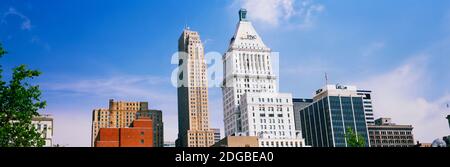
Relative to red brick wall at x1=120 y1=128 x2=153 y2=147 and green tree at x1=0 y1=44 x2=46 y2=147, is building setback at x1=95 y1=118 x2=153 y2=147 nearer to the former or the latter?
red brick wall at x1=120 y1=128 x2=153 y2=147

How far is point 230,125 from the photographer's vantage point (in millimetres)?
191500

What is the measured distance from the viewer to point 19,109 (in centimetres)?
→ 3491

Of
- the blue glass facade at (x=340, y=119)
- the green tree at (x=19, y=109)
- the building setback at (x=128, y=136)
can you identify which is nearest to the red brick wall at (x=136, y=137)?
the building setback at (x=128, y=136)

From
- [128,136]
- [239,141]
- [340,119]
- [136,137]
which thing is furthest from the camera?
[340,119]

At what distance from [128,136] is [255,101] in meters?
67.6

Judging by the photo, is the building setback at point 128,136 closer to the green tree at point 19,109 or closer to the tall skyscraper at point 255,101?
the tall skyscraper at point 255,101

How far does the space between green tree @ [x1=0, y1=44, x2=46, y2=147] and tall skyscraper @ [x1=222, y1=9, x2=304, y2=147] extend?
123 m

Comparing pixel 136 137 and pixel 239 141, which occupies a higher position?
pixel 136 137

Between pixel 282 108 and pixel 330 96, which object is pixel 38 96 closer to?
pixel 282 108

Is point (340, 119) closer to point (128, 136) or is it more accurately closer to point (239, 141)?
point (239, 141)

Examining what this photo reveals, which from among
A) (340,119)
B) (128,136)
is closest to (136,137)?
(128,136)

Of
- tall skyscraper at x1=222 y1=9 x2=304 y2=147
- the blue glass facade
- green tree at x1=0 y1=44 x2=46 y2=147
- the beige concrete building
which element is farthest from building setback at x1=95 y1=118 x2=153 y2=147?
the blue glass facade

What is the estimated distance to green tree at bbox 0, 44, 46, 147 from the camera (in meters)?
32.8
